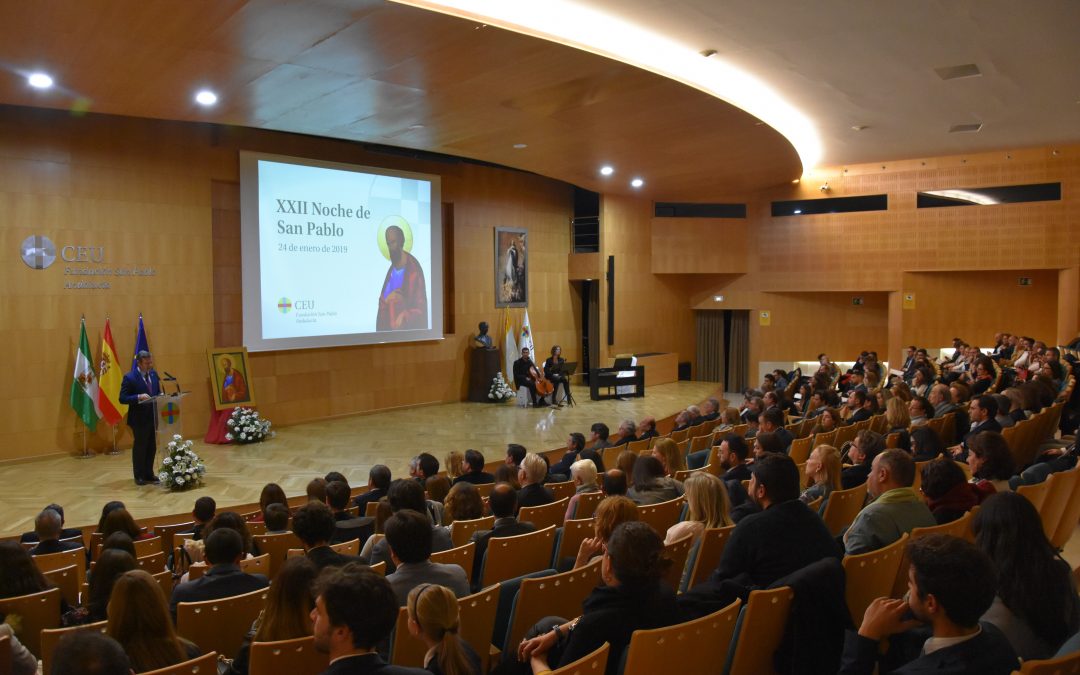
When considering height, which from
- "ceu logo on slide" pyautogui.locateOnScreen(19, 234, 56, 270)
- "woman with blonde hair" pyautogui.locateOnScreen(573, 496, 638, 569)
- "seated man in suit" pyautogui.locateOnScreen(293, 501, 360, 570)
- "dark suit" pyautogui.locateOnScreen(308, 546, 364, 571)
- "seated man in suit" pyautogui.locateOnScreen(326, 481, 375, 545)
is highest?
"ceu logo on slide" pyautogui.locateOnScreen(19, 234, 56, 270)

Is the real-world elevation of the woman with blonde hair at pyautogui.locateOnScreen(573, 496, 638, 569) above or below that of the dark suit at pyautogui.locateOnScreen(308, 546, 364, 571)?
above

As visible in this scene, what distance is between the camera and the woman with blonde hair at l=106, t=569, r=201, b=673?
7.54ft

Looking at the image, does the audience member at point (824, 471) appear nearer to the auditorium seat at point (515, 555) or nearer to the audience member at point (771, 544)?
the audience member at point (771, 544)

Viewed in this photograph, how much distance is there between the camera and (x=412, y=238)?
1384 cm

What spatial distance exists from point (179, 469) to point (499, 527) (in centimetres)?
541

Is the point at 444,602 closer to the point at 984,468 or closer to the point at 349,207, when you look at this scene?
the point at 984,468

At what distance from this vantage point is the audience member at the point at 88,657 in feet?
5.86

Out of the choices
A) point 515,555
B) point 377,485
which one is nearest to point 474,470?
point 377,485

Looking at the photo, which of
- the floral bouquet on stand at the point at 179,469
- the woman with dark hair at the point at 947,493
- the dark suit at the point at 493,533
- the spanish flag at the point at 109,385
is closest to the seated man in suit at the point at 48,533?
the dark suit at the point at 493,533

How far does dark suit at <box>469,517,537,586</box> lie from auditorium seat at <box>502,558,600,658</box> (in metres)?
0.74

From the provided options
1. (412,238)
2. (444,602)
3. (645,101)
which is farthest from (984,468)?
(412,238)

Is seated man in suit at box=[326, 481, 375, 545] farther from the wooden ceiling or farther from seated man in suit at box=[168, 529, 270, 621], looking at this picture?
the wooden ceiling

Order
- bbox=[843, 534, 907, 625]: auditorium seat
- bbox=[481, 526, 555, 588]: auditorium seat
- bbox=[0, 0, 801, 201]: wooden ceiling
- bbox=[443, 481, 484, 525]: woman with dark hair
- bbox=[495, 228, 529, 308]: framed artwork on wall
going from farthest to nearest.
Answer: bbox=[495, 228, 529, 308]: framed artwork on wall, bbox=[0, 0, 801, 201]: wooden ceiling, bbox=[443, 481, 484, 525]: woman with dark hair, bbox=[481, 526, 555, 588]: auditorium seat, bbox=[843, 534, 907, 625]: auditorium seat

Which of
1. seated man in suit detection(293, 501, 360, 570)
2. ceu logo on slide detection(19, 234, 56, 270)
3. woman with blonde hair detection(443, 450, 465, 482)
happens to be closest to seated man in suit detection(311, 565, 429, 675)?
seated man in suit detection(293, 501, 360, 570)
